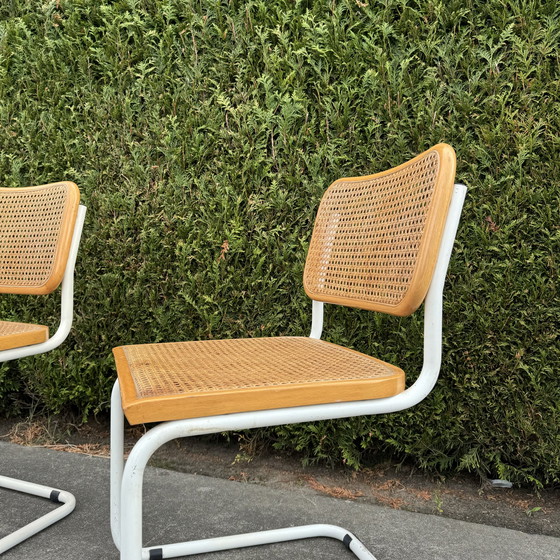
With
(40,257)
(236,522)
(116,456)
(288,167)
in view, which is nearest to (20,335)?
(40,257)

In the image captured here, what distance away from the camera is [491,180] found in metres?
1.83

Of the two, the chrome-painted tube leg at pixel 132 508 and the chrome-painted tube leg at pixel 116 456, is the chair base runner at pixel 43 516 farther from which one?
the chrome-painted tube leg at pixel 132 508

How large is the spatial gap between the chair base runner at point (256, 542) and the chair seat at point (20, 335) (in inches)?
24.8

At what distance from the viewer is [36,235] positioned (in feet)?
5.66

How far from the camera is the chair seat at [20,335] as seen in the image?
1.40 metres

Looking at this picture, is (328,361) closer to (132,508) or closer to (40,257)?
(132,508)


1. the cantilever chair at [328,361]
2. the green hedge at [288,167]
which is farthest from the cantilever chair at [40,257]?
the green hedge at [288,167]

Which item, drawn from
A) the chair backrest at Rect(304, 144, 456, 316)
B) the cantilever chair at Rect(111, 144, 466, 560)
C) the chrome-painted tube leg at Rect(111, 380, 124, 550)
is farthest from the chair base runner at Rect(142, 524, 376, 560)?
the chair backrest at Rect(304, 144, 456, 316)

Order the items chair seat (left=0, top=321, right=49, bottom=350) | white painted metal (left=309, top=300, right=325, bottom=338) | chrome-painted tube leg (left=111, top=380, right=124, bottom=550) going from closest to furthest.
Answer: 1. chrome-painted tube leg (left=111, top=380, right=124, bottom=550)
2. chair seat (left=0, top=321, right=49, bottom=350)
3. white painted metal (left=309, top=300, right=325, bottom=338)

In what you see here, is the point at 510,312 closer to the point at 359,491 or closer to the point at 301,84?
the point at 359,491

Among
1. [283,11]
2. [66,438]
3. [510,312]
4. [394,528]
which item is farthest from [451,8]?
[66,438]

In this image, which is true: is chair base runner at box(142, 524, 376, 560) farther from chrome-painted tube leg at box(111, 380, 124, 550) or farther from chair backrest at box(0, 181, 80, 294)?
chair backrest at box(0, 181, 80, 294)

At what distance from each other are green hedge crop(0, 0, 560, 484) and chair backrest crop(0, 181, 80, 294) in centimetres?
57

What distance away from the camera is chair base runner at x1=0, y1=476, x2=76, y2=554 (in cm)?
158
